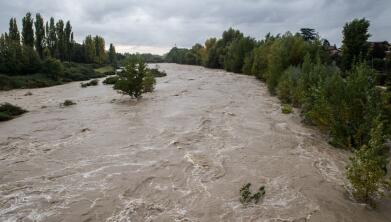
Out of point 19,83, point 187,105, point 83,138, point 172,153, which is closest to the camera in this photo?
point 172,153

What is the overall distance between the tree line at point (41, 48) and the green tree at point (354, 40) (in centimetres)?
4087

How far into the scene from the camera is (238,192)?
9.02 m

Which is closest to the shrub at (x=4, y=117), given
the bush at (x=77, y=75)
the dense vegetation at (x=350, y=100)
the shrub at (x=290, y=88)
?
the dense vegetation at (x=350, y=100)

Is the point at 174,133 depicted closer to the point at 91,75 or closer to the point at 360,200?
the point at 360,200

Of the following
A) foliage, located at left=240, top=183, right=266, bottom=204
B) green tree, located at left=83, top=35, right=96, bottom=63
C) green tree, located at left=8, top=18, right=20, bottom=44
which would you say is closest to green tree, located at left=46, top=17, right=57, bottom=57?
green tree, located at left=8, top=18, right=20, bottom=44

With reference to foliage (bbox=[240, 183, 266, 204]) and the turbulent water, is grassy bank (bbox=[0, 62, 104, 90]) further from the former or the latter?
foliage (bbox=[240, 183, 266, 204])

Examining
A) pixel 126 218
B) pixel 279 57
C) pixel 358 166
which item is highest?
pixel 279 57

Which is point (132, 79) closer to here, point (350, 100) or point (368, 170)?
point (350, 100)

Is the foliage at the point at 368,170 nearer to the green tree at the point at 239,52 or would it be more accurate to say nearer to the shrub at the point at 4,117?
the shrub at the point at 4,117

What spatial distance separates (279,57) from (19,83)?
32.3 meters

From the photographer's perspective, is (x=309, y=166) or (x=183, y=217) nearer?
(x=183, y=217)

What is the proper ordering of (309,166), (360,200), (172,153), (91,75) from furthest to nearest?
(91,75)
(172,153)
(309,166)
(360,200)

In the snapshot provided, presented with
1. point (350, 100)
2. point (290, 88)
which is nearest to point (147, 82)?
point (290, 88)

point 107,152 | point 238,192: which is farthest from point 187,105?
point 238,192
